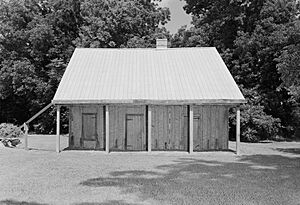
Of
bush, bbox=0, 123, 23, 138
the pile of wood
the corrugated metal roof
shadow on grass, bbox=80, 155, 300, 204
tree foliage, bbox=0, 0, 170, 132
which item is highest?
tree foliage, bbox=0, 0, 170, 132

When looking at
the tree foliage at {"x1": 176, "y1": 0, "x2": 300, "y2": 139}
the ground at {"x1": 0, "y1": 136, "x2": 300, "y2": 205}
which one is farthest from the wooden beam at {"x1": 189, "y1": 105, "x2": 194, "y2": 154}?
the tree foliage at {"x1": 176, "y1": 0, "x2": 300, "y2": 139}

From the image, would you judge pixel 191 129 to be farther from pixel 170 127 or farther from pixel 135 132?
pixel 135 132

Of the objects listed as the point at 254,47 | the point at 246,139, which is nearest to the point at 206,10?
the point at 254,47

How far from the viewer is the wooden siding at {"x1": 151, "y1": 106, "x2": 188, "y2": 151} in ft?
62.8

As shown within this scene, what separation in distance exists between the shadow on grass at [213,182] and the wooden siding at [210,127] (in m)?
4.47

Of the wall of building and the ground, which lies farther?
the wall of building

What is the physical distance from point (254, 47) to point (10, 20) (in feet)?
67.1

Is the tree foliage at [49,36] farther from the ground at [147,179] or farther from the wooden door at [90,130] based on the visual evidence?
the ground at [147,179]

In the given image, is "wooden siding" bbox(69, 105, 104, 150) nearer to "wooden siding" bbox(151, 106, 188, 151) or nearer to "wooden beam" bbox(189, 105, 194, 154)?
"wooden siding" bbox(151, 106, 188, 151)

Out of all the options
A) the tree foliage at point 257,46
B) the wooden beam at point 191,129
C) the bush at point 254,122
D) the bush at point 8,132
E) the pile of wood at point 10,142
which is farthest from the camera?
the tree foliage at point 257,46

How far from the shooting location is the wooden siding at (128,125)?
19172 millimetres

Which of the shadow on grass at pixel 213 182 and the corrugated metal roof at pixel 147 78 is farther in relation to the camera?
the corrugated metal roof at pixel 147 78

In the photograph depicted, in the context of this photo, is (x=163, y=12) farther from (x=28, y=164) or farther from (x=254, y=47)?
(x=28, y=164)

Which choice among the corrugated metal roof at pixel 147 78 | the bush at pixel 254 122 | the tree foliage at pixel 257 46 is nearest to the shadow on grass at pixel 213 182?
the corrugated metal roof at pixel 147 78
